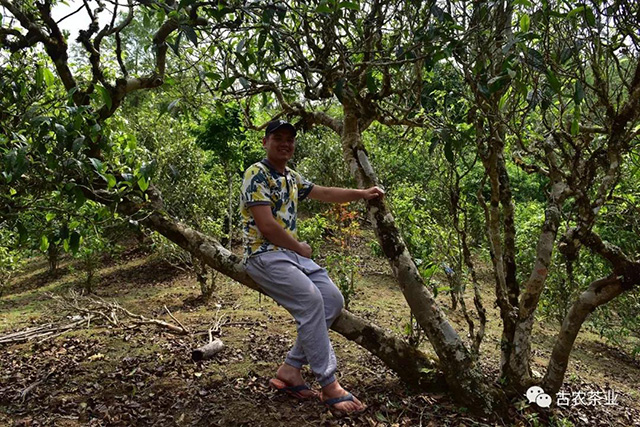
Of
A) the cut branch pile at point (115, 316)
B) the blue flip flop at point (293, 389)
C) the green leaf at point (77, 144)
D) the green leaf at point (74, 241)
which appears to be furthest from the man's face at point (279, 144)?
the cut branch pile at point (115, 316)

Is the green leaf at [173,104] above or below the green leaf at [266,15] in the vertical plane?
below

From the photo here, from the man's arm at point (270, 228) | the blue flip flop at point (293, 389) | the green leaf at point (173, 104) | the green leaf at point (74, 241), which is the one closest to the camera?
the green leaf at point (74, 241)

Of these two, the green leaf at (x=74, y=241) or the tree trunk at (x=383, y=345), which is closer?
the green leaf at (x=74, y=241)

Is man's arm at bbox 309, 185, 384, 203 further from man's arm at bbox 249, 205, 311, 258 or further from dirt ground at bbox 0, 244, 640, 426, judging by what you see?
dirt ground at bbox 0, 244, 640, 426

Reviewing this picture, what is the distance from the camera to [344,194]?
121 inches

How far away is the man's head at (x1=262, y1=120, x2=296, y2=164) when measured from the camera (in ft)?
8.78

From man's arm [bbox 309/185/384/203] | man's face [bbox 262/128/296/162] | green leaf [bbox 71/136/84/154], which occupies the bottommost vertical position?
man's arm [bbox 309/185/384/203]

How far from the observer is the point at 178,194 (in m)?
7.98

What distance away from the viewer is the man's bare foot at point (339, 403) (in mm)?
2553

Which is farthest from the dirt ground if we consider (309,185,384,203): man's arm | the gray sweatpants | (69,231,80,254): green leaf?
(309,185,384,203): man's arm

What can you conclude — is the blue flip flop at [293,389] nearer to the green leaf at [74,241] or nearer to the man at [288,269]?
the man at [288,269]

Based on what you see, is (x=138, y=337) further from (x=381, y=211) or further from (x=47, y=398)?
(x=381, y=211)

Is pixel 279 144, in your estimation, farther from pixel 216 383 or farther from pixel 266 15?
pixel 216 383

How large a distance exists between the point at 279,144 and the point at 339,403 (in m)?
1.65
